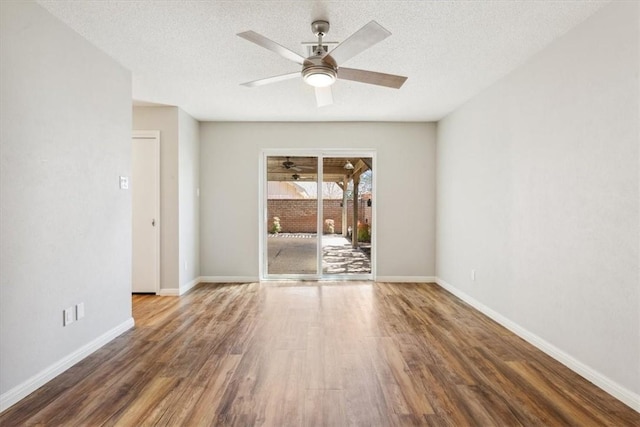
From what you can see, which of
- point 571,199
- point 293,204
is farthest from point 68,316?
point 571,199

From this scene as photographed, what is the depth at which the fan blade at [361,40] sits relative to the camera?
1.96m

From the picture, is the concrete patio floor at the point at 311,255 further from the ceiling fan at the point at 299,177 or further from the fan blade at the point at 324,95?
the fan blade at the point at 324,95

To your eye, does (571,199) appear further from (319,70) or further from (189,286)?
(189,286)

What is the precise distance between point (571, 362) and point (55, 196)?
3.76m

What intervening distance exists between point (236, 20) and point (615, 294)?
3.03m

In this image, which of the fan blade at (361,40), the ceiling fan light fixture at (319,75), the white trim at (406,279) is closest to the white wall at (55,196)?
the ceiling fan light fixture at (319,75)

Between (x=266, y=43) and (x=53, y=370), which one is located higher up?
(x=266, y=43)

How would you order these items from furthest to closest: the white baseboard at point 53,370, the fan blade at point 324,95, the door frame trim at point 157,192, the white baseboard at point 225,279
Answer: the white baseboard at point 225,279
the door frame trim at point 157,192
the fan blade at point 324,95
the white baseboard at point 53,370

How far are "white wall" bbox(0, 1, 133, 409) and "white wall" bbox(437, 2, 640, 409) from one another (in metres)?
3.57

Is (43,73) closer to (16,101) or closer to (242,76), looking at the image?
(16,101)

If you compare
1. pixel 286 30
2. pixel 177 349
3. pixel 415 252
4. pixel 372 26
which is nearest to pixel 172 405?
pixel 177 349

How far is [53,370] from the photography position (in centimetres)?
230

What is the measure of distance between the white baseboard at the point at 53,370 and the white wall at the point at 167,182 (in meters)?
1.40

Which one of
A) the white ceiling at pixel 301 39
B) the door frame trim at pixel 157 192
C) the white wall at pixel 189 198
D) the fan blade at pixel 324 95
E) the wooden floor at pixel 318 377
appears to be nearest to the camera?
the wooden floor at pixel 318 377
